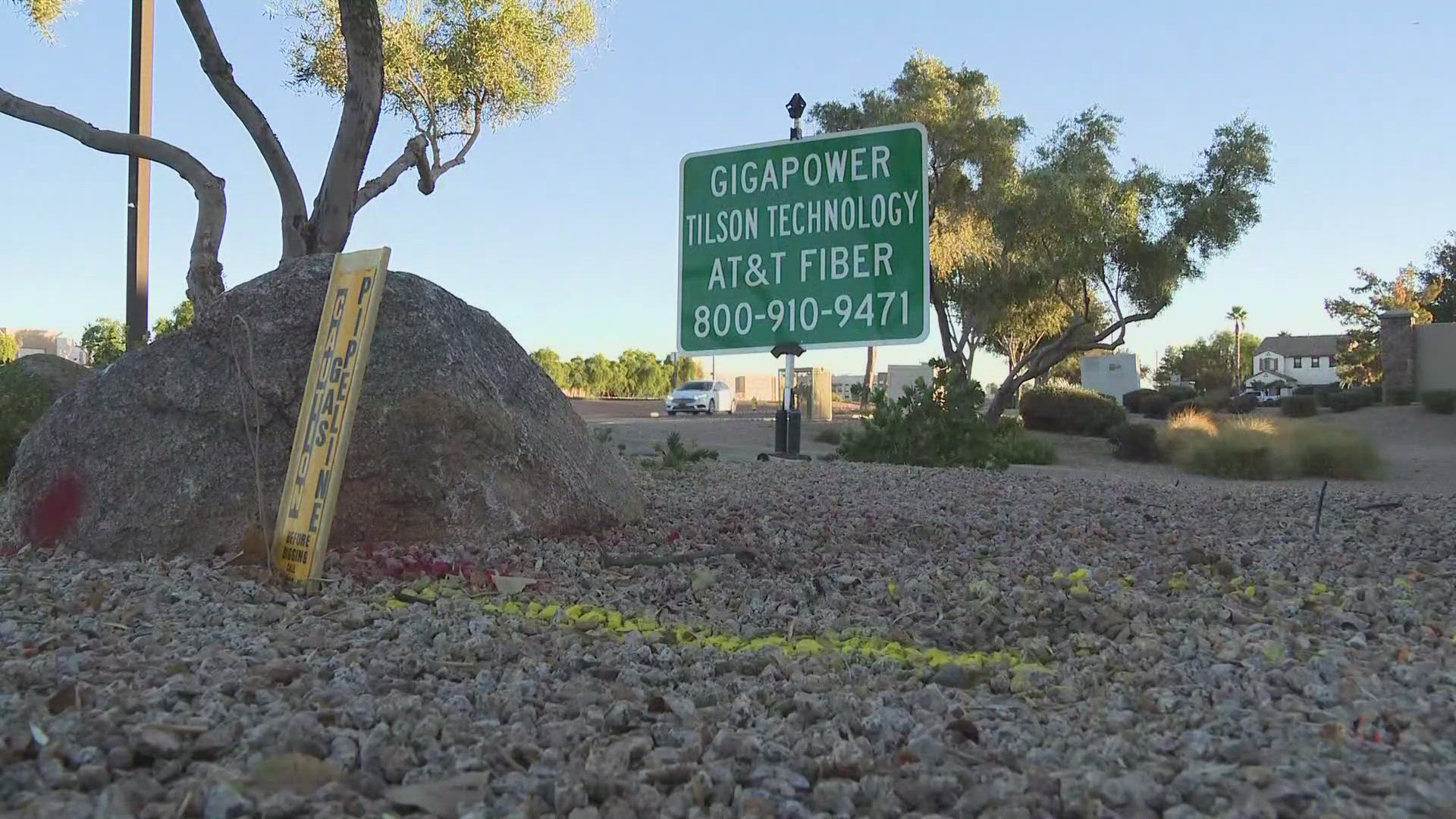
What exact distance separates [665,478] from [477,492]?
3.26m

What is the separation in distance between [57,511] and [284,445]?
98cm

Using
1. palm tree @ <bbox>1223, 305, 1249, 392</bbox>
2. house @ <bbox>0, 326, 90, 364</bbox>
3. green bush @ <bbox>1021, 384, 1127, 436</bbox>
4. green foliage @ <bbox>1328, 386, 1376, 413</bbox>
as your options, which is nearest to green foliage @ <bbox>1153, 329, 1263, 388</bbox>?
palm tree @ <bbox>1223, 305, 1249, 392</bbox>

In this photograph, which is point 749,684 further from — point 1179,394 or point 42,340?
point 42,340

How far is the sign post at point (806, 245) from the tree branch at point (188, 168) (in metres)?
3.28

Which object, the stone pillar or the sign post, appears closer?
the sign post

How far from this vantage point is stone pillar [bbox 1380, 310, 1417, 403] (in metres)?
29.8

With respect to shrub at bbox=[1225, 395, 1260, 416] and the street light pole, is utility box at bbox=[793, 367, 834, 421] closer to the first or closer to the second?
shrub at bbox=[1225, 395, 1260, 416]

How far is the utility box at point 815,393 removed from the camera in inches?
1107

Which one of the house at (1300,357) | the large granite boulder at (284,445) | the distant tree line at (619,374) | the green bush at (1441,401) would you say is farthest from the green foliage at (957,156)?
the house at (1300,357)

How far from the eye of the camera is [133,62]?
1048cm

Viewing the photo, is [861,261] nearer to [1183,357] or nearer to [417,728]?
[417,728]

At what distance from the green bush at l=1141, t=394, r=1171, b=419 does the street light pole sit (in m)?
27.5

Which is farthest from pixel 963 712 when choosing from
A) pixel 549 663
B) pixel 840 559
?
pixel 840 559

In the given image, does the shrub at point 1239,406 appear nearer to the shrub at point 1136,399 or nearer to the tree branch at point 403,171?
the shrub at point 1136,399
